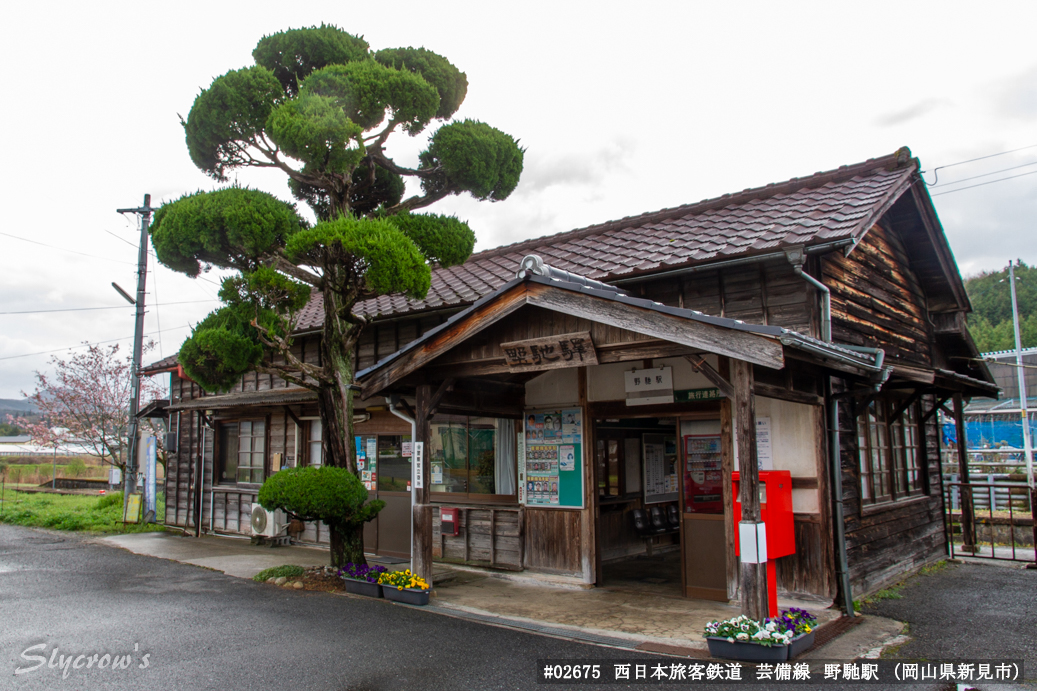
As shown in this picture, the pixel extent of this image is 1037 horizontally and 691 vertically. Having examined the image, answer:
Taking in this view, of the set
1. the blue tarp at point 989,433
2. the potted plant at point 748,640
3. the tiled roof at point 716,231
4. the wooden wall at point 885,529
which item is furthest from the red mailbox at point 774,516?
the blue tarp at point 989,433

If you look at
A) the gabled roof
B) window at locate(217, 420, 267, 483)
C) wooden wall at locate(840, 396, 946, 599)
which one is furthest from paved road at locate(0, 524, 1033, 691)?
window at locate(217, 420, 267, 483)

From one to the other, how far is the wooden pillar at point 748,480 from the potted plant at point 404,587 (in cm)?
350

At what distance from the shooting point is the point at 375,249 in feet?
23.4

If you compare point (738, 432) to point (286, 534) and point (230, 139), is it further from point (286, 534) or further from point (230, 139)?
point (286, 534)

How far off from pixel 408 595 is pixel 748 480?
157 inches

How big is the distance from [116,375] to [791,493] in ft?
79.4

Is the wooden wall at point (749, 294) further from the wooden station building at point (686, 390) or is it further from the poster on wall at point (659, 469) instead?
the poster on wall at point (659, 469)

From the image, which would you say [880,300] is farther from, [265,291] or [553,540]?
[265,291]

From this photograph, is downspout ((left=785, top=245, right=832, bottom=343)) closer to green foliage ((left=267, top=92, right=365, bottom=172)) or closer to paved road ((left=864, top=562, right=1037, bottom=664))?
paved road ((left=864, top=562, right=1037, bottom=664))

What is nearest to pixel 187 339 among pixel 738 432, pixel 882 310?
pixel 738 432

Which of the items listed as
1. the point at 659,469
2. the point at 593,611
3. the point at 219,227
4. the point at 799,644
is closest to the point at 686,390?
the point at 593,611

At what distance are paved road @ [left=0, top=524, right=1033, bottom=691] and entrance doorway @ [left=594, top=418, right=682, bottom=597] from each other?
3373 millimetres

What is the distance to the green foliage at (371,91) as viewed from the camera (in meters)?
7.69

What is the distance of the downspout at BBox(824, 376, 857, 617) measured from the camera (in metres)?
6.71
